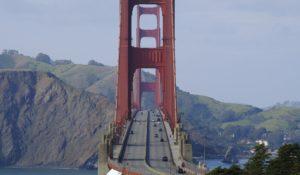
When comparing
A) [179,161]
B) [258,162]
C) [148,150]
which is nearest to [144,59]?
[148,150]

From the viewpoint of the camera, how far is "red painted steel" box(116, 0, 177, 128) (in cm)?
11019

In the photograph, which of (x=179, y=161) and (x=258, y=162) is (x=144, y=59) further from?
(x=258, y=162)

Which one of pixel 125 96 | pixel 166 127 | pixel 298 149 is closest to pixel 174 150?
pixel 125 96

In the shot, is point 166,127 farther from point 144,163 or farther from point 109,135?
point 144,163

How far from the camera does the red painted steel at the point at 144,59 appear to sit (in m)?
110

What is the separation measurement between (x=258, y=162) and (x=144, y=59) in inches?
2263

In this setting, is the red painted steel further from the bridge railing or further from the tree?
the tree

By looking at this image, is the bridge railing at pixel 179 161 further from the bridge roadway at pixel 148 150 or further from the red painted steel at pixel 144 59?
the red painted steel at pixel 144 59

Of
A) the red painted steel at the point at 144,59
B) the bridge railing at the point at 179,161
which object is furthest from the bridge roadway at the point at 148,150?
the red painted steel at the point at 144,59

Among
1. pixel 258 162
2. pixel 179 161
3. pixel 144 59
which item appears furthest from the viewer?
pixel 144 59

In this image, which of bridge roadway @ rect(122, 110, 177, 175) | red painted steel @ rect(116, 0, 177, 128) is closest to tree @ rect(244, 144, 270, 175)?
bridge roadway @ rect(122, 110, 177, 175)

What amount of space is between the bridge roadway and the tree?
36.4 ft

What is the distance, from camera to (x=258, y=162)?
5703 cm

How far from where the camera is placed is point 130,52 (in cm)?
11281
